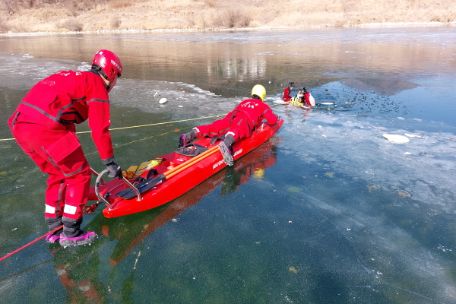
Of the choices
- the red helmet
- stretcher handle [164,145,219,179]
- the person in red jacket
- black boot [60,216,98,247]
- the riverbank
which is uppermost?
the riverbank

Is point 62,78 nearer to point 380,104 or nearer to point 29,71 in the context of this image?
point 380,104

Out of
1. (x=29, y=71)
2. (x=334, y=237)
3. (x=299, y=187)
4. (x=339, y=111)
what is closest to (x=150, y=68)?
(x=29, y=71)

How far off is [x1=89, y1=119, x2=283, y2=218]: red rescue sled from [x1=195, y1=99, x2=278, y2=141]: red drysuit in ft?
0.92

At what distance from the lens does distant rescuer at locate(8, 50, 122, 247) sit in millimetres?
2840

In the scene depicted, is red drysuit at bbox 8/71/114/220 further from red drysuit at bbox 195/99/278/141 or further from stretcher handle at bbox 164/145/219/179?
red drysuit at bbox 195/99/278/141

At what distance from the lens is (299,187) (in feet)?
15.1

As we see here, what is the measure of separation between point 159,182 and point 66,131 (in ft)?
4.41

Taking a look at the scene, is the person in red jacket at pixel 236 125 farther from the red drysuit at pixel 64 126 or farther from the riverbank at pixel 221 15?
the riverbank at pixel 221 15

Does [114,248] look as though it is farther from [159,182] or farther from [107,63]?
[107,63]

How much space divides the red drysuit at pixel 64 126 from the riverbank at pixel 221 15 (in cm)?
6205

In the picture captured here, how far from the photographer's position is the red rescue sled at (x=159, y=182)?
3701 mm

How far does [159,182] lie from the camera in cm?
400

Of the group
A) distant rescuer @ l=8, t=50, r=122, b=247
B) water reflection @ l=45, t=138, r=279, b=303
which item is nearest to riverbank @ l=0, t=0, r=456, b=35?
water reflection @ l=45, t=138, r=279, b=303

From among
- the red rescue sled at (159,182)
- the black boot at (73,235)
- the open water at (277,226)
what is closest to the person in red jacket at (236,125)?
the red rescue sled at (159,182)
